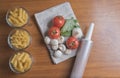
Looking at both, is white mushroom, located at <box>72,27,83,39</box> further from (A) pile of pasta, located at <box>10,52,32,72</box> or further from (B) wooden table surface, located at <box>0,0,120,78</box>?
(A) pile of pasta, located at <box>10,52,32,72</box>

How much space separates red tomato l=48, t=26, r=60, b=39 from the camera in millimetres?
740

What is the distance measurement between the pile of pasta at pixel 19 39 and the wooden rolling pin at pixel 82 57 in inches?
6.6

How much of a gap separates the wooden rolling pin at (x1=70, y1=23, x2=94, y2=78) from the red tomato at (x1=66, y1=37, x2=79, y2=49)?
0.02m

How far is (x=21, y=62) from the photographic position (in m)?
0.71

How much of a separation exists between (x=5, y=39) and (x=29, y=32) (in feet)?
0.27

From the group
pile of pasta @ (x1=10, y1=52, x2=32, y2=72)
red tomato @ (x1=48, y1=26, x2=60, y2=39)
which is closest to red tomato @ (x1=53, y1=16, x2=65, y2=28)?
red tomato @ (x1=48, y1=26, x2=60, y2=39)

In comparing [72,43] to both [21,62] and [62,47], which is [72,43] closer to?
[62,47]

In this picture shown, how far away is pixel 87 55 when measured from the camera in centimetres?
74

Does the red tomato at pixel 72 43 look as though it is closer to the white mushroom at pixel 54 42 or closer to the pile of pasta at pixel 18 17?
the white mushroom at pixel 54 42

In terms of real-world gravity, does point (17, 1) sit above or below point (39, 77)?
above

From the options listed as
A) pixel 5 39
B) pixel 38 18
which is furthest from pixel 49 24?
pixel 5 39

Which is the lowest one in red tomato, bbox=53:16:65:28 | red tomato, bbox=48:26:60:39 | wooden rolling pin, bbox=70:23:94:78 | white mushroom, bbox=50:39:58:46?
wooden rolling pin, bbox=70:23:94:78

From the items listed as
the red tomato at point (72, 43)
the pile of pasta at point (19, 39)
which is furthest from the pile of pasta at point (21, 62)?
the red tomato at point (72, 43)

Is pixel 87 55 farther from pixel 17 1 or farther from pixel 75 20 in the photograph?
pixel 17 1
